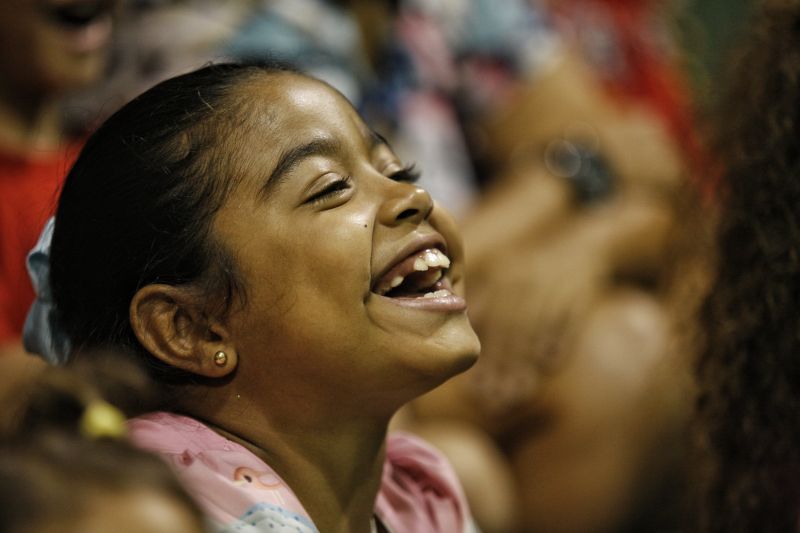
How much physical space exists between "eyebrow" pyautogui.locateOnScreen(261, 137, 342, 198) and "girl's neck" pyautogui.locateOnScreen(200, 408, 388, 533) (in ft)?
0.58

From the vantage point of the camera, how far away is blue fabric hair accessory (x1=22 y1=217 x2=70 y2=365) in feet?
3.02

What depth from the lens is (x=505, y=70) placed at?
86.5 inches

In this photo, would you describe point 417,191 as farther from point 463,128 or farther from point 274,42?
point 463,128

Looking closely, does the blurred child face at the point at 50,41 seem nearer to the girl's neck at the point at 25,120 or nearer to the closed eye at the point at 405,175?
the girl's neck at the point at 25,120

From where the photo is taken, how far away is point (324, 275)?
0.84 m

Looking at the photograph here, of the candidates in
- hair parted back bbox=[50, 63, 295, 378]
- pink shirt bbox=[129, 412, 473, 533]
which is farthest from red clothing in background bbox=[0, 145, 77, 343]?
pink shirt bbox=[129, 412, 473, 533]

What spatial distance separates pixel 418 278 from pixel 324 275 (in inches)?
3.7

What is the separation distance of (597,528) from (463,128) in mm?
833

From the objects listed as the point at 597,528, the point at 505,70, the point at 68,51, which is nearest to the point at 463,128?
the point at 505,70

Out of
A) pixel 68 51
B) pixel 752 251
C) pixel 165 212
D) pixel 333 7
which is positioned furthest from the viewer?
pixel 333 7

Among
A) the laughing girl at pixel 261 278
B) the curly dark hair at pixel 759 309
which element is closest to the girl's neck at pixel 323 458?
the laughing girl at pixel 261 278

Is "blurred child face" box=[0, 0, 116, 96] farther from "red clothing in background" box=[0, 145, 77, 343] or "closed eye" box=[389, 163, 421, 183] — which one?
"closed eye" box=[389, 163, 421, 183]

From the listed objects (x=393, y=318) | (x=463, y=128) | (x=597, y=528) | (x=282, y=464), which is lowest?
(x=597, y=528)

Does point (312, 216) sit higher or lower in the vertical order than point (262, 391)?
higher
